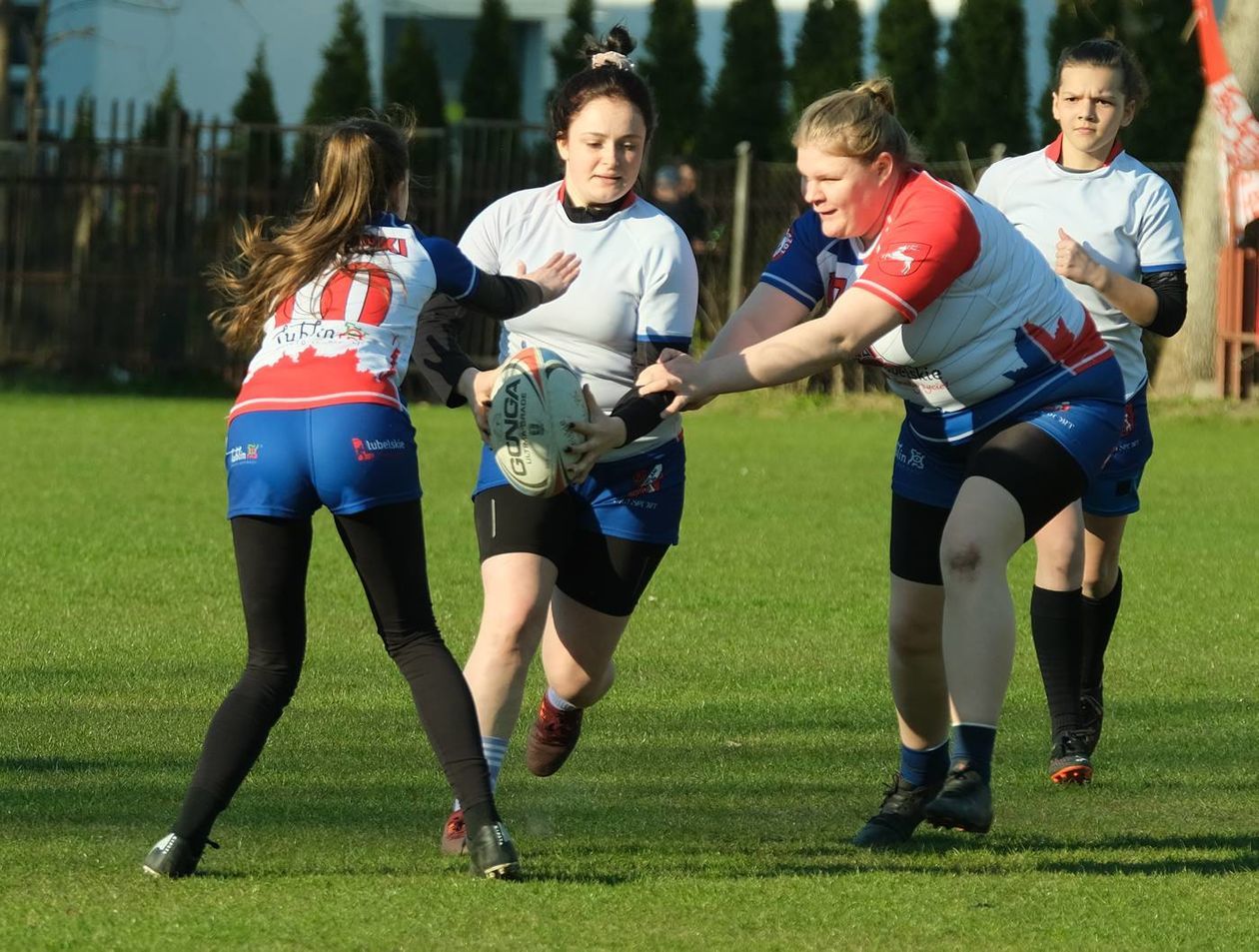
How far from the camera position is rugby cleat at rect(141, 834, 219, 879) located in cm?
468

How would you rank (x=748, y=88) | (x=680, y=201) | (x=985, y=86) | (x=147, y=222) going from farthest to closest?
(x=748, y=88)
(x=985, y=86)
(x=147, y=222)
(x=680, y=201)

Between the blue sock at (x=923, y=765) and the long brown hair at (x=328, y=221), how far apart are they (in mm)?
1981

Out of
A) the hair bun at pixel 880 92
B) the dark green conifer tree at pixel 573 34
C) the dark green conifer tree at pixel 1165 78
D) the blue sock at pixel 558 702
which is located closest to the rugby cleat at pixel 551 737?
the blue sock at pixel 558 702

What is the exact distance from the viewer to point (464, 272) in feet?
15.9

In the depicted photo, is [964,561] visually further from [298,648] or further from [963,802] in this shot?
[298,648]

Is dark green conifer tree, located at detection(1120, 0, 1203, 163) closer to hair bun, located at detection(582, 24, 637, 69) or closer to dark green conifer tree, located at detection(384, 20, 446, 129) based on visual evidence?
dark green conifer tree, located at detection(384, 20, 446, 129)

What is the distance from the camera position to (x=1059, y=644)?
21.4 feet

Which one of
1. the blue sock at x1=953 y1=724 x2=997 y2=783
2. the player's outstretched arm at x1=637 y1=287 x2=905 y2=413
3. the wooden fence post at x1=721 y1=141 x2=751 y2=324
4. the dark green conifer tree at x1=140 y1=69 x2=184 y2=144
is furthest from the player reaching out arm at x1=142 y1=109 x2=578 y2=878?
the dark green conifer tree at x1=140 y1=69 x2=184 y2=144

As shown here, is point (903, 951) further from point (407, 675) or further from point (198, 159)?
point (198, 159)

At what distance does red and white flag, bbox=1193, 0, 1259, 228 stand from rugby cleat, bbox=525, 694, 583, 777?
530 inches

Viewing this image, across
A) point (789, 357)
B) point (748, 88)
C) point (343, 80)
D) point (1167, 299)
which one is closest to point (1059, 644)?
point (1167, 299)

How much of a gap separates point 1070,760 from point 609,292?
2.00m

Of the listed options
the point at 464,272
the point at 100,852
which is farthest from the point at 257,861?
the point at 464,272

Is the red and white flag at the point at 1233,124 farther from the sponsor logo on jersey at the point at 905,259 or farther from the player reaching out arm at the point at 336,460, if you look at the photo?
the player reaching out arm at the point at 336,460
